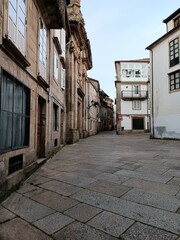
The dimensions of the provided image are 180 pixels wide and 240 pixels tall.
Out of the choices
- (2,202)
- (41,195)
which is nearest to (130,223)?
(41,195)

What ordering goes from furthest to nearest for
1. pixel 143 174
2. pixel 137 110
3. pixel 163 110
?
pixel 137 110 < pixel 163 110 < pixel 143 174

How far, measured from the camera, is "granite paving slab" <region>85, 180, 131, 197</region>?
3786mm

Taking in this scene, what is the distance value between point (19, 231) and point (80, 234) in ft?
2.51

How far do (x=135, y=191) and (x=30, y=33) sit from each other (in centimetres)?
482

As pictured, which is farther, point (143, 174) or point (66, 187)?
point (143, 174)

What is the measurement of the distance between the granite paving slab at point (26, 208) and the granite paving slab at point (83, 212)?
316 millimetres

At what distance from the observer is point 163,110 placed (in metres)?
18.7

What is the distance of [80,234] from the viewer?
93.0 inches

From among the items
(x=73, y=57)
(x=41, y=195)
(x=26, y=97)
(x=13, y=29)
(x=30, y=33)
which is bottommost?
(x=41, y=195)

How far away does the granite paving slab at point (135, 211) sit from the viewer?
258 cm

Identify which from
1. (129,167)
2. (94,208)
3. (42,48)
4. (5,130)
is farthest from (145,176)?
(42,48)

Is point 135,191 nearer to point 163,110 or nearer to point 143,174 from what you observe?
point 143,174

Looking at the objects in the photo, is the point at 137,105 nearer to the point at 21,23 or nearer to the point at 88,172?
the point at 88,172

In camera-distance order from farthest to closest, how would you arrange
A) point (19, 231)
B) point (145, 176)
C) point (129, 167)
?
point (129, 167) < point (145, 176) < point (19, 231)
